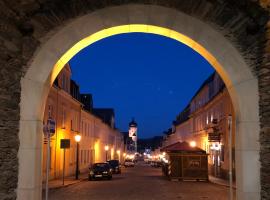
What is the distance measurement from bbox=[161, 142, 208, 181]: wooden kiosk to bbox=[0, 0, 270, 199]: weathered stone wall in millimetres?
23375

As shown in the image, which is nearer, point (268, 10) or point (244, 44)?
point (268, 10)

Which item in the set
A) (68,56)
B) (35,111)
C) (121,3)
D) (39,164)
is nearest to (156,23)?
(121,3)

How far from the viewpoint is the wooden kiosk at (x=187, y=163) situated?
3394cm

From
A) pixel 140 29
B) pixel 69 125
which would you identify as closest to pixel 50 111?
pixel 69 125

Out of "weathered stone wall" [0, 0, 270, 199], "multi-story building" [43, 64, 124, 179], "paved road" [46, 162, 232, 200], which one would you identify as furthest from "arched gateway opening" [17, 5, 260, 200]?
"multi-story building" [43, 64, 124, 179]

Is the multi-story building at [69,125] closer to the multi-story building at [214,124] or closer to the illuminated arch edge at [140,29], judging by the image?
the multi-story building at [214,124]

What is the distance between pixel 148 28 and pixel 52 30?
8.57 ft

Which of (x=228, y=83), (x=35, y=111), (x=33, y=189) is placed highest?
(x=228, y=83)

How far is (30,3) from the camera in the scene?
36.3ft

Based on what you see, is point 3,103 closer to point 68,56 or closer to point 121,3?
point 68,56

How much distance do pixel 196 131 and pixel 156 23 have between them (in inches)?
1764

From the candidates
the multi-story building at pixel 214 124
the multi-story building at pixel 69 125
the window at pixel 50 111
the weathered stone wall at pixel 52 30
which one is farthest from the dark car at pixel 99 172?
the weathered stone wall at pixel 52 30

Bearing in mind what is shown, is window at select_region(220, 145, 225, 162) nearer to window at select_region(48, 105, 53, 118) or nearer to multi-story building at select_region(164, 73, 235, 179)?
multi-story building at select_region(164, 73, 235, 179)

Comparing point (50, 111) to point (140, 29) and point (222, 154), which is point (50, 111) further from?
point (140, 29)
